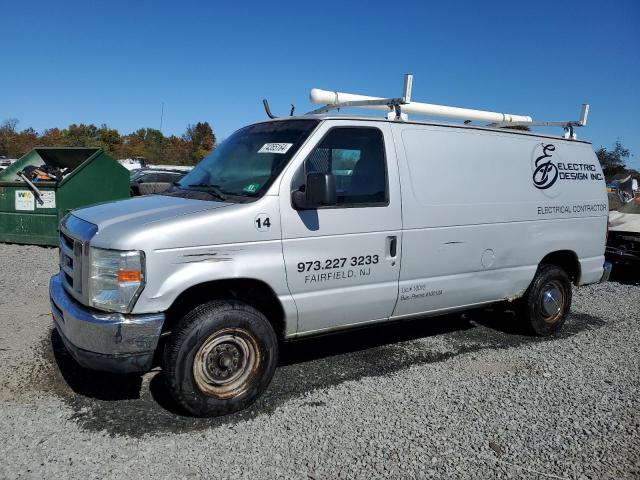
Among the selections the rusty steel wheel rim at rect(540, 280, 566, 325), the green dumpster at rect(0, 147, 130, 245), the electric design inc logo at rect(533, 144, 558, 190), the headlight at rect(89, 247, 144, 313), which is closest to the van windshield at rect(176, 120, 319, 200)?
the headlight at rect(89, 247, 144, 313)

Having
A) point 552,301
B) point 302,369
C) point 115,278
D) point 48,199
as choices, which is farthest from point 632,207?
point 48,199

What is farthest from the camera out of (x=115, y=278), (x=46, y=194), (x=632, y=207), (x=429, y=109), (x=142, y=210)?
(x=46, y=194)

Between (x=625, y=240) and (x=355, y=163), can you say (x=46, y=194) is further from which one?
(x=625, y=240)

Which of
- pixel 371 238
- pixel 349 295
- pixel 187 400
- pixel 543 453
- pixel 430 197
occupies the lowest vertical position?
pixel 543 453

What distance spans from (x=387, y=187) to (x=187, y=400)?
2202 millimetres

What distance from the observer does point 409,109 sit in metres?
5.00

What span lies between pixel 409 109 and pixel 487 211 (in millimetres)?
1258

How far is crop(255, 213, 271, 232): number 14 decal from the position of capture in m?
3.51

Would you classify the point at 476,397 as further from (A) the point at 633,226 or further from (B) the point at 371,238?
(A) the point at 633,226

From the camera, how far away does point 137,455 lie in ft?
10.0

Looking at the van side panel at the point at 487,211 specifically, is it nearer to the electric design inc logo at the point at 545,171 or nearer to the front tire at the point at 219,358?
the electric design inc logo at the point at 545,171

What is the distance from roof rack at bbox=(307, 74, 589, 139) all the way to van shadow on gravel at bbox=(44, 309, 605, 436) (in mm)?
1981

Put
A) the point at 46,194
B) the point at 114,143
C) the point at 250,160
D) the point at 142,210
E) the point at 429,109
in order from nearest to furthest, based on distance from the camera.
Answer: the point at 142,210 < the point at 250,160 < the point at 429,109 < the point at 46,194 < the point at 114,143

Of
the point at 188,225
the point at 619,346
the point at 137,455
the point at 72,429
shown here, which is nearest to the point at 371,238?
the point at 188,225
